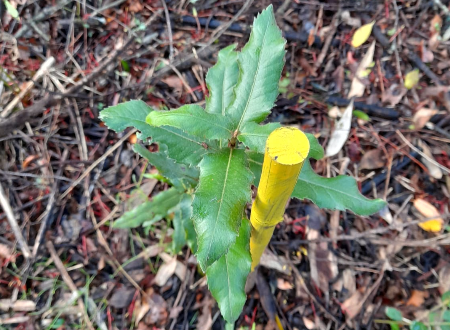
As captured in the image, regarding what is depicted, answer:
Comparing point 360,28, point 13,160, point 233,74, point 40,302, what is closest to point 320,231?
point 233,74

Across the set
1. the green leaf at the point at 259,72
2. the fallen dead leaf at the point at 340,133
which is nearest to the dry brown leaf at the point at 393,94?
the fallen dead leaf at the point at 340,133

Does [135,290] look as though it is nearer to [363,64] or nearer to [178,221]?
[178,221]

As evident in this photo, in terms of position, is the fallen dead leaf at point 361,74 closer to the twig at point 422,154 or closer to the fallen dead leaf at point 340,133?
the fallen dead leaf at point 340,133

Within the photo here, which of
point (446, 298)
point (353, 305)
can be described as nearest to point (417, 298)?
point (446, 298)

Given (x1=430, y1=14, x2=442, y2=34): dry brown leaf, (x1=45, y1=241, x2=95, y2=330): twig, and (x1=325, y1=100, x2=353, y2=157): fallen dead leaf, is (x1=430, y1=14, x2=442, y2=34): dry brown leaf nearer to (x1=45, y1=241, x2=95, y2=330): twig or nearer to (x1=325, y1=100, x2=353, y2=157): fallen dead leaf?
(x1=325, y1=100, x2=353, y2=157): fallen dead leaf

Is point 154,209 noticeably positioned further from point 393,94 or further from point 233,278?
point 393,94

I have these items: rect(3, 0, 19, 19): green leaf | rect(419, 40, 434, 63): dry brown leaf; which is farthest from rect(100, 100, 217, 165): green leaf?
rect(419, 40, 434, 63): dry brown leaf
